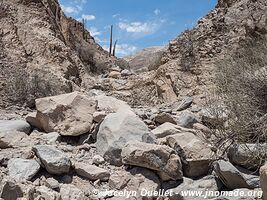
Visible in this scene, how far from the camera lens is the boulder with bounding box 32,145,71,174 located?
11.7 feet

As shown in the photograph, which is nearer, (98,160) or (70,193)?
(70,193)

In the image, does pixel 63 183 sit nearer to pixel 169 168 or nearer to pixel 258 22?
pixel 169 168

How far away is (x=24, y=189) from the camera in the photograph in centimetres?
298

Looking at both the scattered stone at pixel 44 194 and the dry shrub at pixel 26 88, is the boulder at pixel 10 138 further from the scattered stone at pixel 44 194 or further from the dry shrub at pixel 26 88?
the dry shrub at pixel 26 88

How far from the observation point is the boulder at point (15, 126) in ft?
15.1

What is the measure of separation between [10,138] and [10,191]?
1685mm

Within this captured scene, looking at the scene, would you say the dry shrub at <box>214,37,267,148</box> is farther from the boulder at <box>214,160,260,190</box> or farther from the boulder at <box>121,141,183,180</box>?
the boulder at <box>121,141,183,180</box>

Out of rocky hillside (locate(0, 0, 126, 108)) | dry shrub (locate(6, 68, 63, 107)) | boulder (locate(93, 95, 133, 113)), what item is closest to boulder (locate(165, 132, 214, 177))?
boulder (locate(93, 95, 133, 113))

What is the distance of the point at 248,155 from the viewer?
3.50 m

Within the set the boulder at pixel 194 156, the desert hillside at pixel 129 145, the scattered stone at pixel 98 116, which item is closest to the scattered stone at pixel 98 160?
the desert hillside at pixel 129 145

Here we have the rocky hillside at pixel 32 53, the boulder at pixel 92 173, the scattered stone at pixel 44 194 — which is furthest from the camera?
the rocky hillside at pixel 32 53

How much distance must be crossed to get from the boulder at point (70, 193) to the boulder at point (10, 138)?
4.08 ft

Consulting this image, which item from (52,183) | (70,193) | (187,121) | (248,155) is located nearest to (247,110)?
(248,155)

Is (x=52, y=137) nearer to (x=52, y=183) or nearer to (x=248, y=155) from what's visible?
(x=52, y=183)
